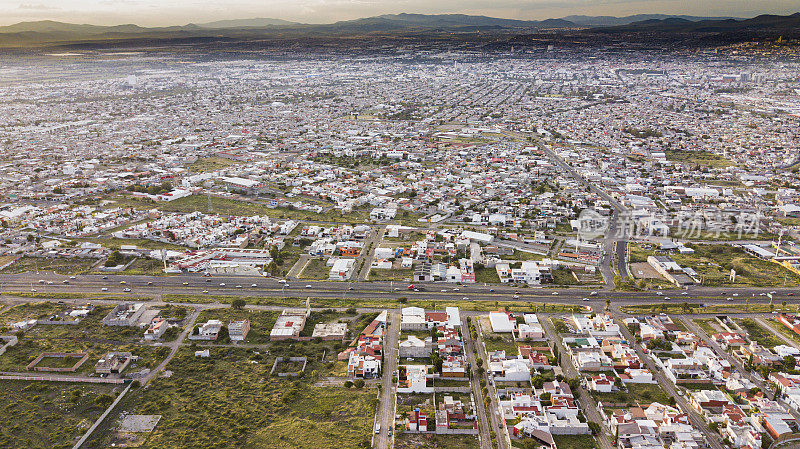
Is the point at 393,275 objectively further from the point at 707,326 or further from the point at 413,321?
the point at 707,326

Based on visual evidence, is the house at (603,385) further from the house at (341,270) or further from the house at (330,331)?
the house at (341,270)

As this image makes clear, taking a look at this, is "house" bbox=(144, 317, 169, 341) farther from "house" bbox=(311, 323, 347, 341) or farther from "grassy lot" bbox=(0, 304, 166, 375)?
"house" bbox=(311, 323, 347, 341)

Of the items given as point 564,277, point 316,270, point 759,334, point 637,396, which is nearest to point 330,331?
point 316,270

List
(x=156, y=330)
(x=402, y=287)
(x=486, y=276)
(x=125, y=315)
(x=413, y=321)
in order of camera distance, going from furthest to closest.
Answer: (x=486, y=276) → (x=402, y=287) → (x=125, y=315) → (x=413, y=321) → (x=156, y=330)

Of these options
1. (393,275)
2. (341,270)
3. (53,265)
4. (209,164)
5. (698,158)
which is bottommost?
(393,275)

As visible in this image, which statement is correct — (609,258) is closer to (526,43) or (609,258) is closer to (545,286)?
(545,286)
